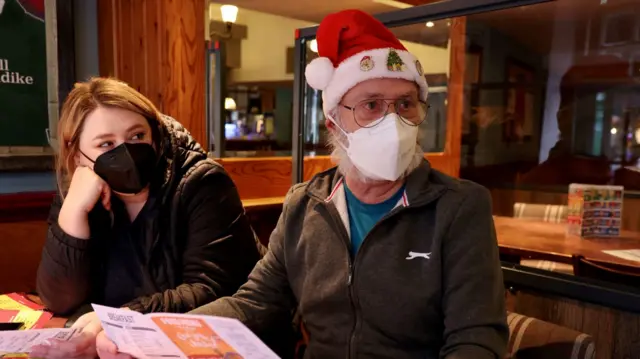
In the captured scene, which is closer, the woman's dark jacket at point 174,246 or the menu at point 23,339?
the menu at point 23,339

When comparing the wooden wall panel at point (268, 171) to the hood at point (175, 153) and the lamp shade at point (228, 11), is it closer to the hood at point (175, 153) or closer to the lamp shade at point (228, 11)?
the hood at point (175, 153)

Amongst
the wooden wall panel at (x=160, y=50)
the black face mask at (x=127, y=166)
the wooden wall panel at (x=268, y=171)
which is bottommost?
the wooden wall panel at (x=268, y=171)

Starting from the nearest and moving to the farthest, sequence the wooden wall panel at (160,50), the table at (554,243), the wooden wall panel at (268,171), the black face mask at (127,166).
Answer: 1. the black face mask at (127,166)
2. the table at (554,243)
3. the wooden wall panel at (160,50)
4. the wooden wall panel at (268,171)

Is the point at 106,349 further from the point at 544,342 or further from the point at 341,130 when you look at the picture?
the point at 544,342

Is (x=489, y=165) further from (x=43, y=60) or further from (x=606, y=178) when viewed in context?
(x=43, y=60)

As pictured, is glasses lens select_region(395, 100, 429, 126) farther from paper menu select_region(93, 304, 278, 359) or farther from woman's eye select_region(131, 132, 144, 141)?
woman's eye select_region(131, 132, 144, 141)

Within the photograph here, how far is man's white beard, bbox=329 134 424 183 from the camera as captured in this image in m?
1.29

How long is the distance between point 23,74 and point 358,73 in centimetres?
165

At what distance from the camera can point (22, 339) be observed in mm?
1189

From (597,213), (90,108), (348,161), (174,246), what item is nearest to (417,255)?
(348,161)

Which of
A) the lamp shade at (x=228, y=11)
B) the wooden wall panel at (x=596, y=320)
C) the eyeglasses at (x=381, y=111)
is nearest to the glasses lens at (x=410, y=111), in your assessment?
the eyeglasses at (x=381, y=111)

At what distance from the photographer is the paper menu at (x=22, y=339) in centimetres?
117

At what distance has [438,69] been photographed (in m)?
4.61

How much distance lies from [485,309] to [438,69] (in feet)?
12.3
